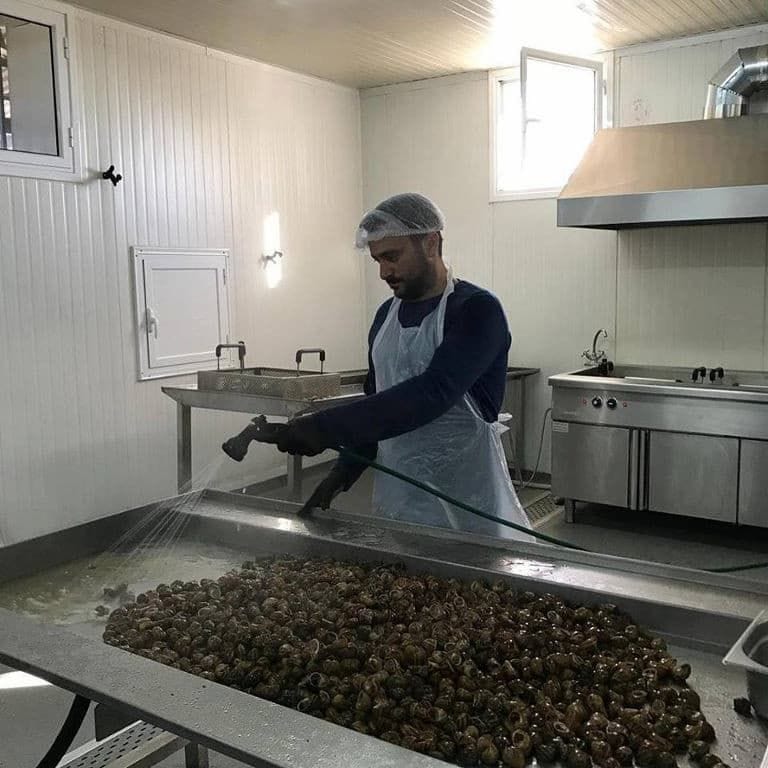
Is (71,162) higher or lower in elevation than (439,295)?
higher

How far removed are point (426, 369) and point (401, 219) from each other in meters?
Result: 0.45

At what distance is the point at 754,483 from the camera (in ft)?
12.9

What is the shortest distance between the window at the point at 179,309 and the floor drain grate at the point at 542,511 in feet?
6.86

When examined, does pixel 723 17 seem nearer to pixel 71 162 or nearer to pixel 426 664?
pixel 71 162

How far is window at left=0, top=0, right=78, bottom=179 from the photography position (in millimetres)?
3654

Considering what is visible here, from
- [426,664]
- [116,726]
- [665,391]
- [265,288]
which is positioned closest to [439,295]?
[426,664]

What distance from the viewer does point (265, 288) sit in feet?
16.9

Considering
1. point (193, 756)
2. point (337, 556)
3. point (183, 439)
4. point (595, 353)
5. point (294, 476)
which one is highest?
point (595, 353)

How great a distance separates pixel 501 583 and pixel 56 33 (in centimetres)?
349

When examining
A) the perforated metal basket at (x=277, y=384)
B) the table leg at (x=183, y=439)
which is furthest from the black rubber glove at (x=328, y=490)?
the table leg at (x=183, y=439)

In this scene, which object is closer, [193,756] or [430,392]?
[193,756]

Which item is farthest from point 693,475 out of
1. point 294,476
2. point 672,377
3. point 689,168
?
point 294,476

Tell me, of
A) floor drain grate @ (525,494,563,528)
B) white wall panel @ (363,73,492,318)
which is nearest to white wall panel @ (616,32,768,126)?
white wall panel @ (363,73,492,318)

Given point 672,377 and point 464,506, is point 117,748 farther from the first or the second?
point 672,377
